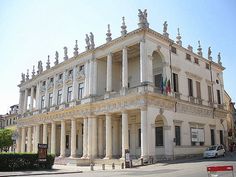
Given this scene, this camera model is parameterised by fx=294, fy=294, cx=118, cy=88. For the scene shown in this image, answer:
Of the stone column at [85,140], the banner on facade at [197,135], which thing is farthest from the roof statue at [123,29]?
the banner on facade at [197,135]

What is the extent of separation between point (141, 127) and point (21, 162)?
11832 mm

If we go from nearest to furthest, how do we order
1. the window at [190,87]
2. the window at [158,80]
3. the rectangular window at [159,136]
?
1. the rectangular window at [159,136]
2. the window at [158,80]
3. the window at [190,87]

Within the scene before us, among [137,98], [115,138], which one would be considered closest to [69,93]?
[115,138]

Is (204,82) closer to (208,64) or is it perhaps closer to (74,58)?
(208,64)

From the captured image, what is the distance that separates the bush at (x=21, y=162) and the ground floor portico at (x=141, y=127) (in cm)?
797

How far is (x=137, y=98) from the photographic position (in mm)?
30719

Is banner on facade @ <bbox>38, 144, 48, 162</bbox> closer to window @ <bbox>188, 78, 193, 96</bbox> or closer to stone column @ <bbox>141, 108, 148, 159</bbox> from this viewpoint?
stone column @ <bbox>141, 108, 148, 159</bbox>

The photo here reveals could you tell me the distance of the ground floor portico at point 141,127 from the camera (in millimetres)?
30375

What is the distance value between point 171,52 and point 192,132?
33.2 feet

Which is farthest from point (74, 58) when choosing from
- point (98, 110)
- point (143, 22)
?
point (143, 22)

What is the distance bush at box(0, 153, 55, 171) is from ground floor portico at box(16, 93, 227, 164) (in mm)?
7971

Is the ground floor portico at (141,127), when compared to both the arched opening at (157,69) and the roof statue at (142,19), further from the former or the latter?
the roof statue at (142,19)

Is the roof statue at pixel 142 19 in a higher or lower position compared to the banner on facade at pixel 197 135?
higher

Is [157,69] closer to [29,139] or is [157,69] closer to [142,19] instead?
[142,19]
